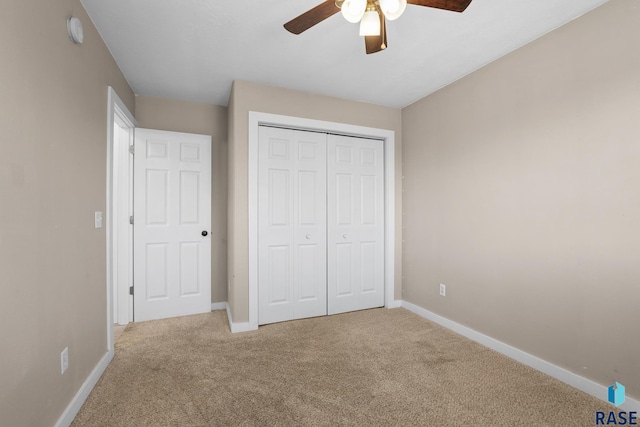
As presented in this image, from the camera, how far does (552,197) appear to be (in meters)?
2.03

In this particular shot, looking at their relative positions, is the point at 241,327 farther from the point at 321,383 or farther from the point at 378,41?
the point at 378,41

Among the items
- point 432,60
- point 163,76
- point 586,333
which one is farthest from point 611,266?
point 163,76

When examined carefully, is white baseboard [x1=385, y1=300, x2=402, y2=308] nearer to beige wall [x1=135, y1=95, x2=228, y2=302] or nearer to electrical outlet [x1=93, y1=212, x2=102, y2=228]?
beige wall [x1=135, y1=95, x2=228, y2=302]

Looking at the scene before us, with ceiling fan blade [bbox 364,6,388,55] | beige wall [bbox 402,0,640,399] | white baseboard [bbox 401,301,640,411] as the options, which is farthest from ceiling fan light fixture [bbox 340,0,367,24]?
white baseboard [bbox 401,301,640,411]

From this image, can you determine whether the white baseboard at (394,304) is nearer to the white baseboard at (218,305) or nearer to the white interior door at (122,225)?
the white baseboard at (218,305)

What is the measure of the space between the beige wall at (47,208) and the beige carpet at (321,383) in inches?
15.3

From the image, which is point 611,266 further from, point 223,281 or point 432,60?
point 223,281

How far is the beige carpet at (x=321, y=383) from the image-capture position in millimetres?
1615

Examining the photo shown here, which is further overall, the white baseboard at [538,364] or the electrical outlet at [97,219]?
the electrical outlet at [97,219]

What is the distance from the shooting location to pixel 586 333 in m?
1.84

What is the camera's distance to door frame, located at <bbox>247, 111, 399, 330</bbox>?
281cm

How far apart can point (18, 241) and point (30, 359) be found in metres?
0.53
